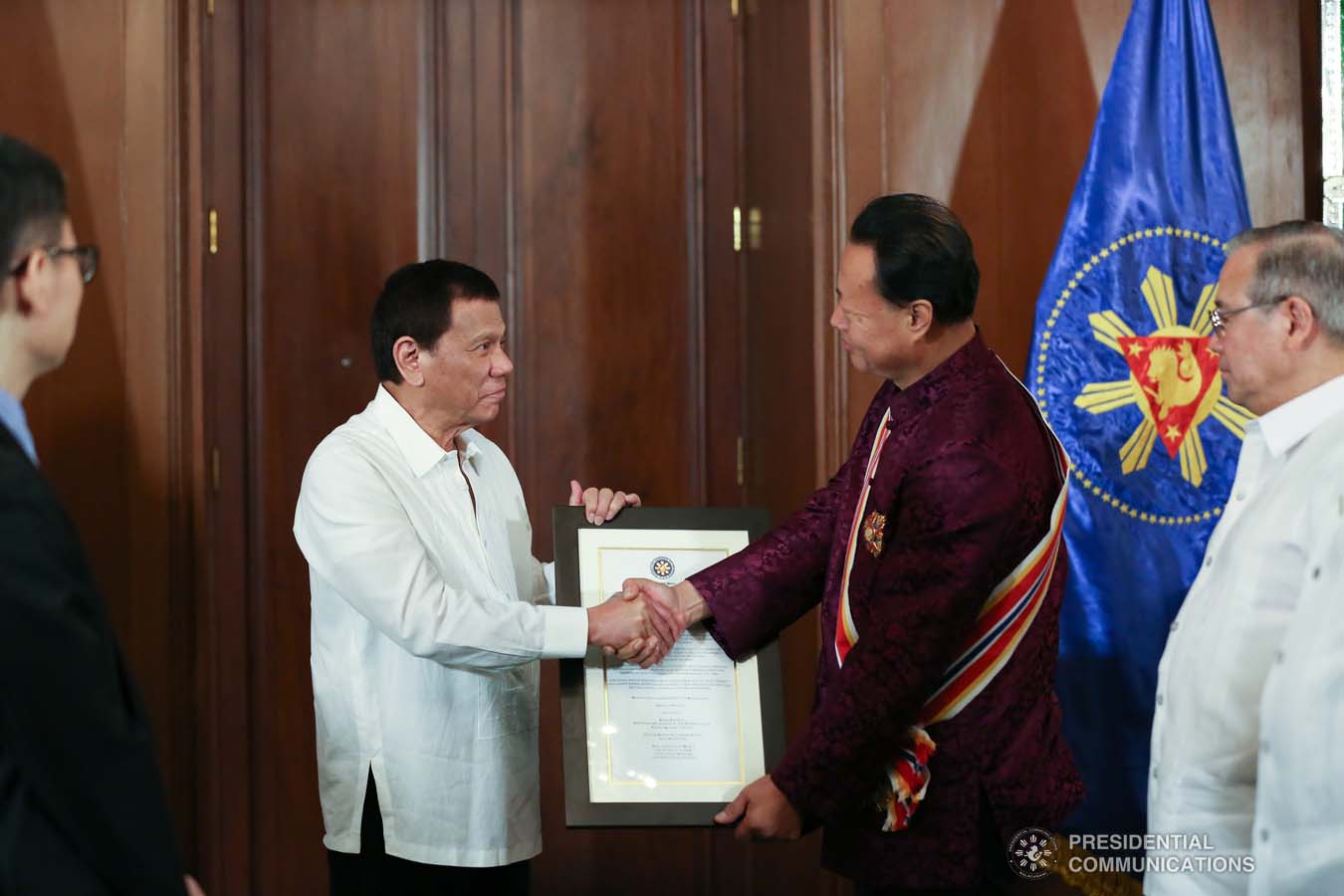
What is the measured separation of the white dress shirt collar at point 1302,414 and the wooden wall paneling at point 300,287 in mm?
2092

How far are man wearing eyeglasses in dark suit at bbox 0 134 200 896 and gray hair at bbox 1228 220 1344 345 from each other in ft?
5.39

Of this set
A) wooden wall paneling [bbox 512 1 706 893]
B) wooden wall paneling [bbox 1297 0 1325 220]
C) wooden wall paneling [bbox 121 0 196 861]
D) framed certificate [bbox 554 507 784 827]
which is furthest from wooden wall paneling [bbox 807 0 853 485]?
wooden wall paneling [bbox 121 0 196 861]

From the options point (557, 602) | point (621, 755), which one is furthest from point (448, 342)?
point (621, 755)

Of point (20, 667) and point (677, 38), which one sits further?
point (677, 38)

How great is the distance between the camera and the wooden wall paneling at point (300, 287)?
3.24m

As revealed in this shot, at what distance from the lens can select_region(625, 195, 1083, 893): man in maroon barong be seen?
6.49 feet

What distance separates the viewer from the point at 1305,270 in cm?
197

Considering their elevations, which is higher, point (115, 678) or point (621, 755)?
point (115, 678)

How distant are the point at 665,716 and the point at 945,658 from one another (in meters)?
0.58

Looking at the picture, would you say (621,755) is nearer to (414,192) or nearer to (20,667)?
(20,667)

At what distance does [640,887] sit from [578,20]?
7.25ft

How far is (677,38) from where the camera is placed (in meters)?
3.42

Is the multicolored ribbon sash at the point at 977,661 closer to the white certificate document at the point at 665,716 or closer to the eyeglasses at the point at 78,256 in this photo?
the white certificate document at the point at 665,716

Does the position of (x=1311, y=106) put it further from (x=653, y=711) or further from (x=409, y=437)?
(x=409, y=437)
